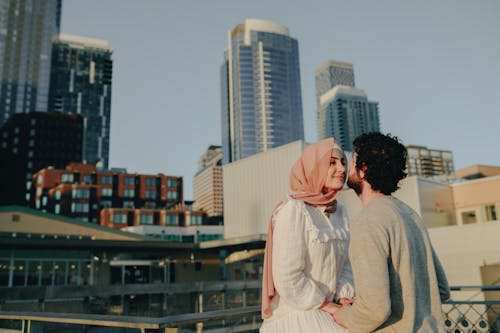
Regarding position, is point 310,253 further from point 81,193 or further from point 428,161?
point 428,161

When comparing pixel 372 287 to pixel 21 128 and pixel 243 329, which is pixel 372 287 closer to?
pixel 243 329

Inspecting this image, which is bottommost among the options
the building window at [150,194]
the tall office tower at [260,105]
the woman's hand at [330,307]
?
the woman's hand at [330,307]

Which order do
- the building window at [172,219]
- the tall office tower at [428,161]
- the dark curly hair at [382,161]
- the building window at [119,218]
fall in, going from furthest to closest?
the tall office tower at [428,161]
the building window at [172,219]
the building window at [119,218]
the dark curly hair at [382,161]

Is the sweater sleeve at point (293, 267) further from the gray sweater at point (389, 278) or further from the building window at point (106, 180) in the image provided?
the building window at point (106, 180)

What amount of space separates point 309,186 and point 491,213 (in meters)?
24.9

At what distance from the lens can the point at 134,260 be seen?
3606cm

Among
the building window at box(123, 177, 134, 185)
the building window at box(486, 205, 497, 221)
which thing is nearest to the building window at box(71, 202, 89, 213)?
the building window at box(123, 177, 134, 185)

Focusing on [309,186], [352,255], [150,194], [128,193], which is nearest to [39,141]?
[128,193]

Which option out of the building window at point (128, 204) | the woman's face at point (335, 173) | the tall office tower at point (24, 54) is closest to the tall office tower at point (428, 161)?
the building window at point (128, 204)

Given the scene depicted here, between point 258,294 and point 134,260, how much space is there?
20.4 m

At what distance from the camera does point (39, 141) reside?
110 metres

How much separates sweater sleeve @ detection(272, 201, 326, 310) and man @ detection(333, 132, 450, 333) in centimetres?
17

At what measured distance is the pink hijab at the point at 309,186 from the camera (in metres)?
2.38

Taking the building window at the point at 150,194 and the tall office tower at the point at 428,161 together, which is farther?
the tall office tower at the point at 428,161
